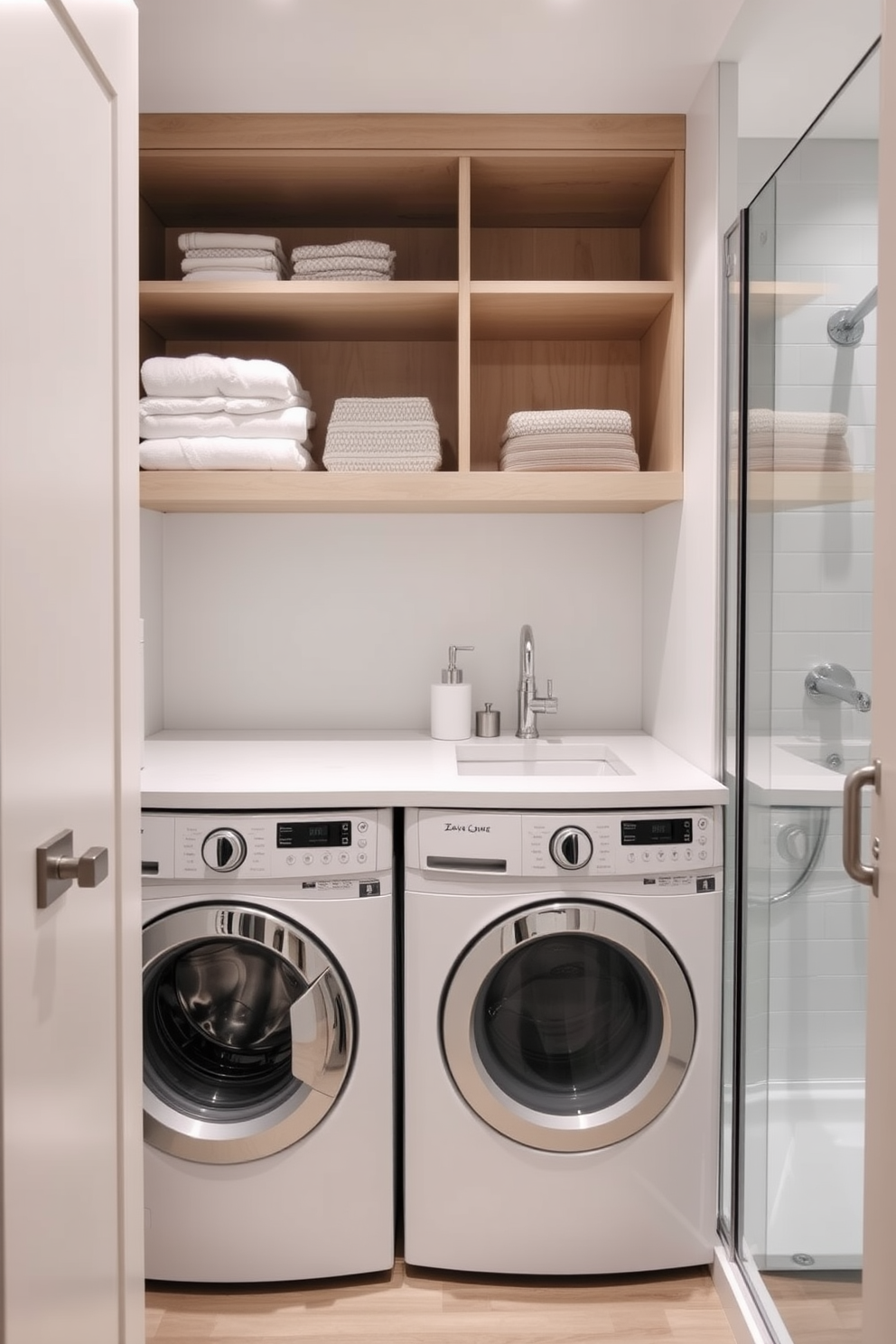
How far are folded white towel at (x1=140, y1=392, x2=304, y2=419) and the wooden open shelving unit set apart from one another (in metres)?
0.13

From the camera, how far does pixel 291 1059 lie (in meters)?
1.90

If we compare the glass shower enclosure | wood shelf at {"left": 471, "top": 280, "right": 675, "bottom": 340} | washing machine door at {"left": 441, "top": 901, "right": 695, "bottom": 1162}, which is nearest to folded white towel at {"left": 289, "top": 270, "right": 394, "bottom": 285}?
wood shelf at {"left": 471, "top": 280, "right": 675, "bottom": 340}

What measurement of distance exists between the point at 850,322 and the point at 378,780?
44.0 inches

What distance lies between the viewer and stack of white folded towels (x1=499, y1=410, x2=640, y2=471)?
7.06ft

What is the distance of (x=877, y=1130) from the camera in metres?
1.07

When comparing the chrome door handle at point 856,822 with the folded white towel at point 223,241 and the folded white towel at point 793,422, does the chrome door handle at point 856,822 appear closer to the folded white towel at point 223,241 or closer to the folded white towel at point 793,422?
the folded white towel at point 793,422

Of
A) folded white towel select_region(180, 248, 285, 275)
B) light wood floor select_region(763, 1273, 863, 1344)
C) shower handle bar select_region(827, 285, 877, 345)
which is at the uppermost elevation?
folded white towel select_region(180, 248, 285, 275)

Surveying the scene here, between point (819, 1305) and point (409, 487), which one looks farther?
point (409, 487)

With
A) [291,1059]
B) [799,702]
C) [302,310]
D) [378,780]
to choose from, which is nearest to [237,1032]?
[291,1059]

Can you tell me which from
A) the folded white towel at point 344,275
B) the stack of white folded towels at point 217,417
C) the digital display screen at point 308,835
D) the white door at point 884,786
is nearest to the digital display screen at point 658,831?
the digital display screen at point 308,835

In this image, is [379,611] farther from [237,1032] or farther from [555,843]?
[237,1032]

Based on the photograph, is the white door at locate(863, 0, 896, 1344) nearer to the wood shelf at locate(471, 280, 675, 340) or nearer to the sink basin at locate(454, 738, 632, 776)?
the wood shelf at locate(471, 280, 675, 340)

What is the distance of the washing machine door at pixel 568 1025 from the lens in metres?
1.83

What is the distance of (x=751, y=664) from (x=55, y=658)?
4.04ft
